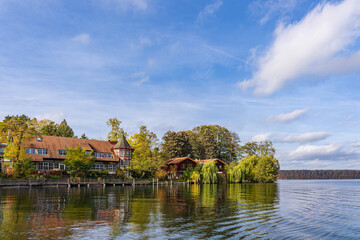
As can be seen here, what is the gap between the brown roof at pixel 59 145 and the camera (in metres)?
70.5

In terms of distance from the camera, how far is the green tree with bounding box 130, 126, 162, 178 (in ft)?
257

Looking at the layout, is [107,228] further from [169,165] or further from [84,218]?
[169,165]

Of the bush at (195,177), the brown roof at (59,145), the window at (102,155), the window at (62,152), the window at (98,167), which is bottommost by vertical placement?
the bush at (195,177)

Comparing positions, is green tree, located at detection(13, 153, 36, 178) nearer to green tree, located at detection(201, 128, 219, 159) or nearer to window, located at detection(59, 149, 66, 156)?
window, located at detection(59, 149, 66, 156)

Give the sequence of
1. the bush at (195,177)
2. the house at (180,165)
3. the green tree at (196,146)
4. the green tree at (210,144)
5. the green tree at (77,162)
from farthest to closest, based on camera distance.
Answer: the green tree at (196,146) → the green tree at (210,144) → the house at (180,165) → the bush at (195,177) → the green tree at (77,162)

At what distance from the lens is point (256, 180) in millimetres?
93250

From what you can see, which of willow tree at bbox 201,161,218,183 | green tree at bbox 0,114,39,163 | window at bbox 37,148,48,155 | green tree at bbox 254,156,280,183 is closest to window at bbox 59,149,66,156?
window at bbox 37,148,48,155

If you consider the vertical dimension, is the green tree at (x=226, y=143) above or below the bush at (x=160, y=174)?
above

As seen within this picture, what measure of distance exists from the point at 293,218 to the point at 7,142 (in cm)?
6273

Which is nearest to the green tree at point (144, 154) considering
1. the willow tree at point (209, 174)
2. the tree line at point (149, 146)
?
the tree line at point (149, 146)

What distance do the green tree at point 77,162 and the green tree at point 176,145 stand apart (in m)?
32.1

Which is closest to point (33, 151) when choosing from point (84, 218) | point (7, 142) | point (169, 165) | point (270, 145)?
point (7, 142)

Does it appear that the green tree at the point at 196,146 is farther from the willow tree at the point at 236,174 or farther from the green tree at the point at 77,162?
the green tree at the point at 77,162

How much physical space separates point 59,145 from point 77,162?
10446 mm
